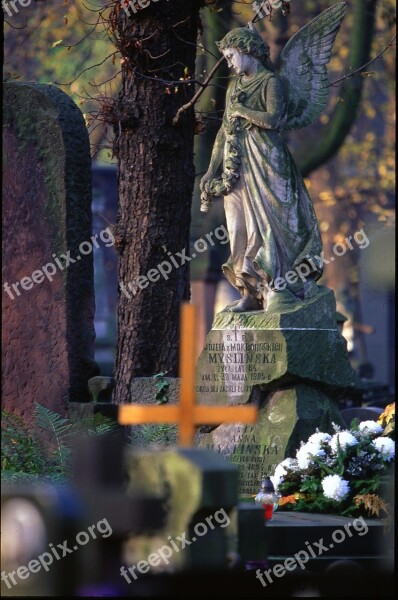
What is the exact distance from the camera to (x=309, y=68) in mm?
11898

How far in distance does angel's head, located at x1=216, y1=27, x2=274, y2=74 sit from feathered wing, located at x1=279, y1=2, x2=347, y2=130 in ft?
1.26

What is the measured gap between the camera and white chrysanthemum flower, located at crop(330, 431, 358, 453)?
998 centimetres

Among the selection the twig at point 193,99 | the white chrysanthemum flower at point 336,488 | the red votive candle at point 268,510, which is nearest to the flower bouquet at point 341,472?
the white chrysanthemum flower at point 336,488

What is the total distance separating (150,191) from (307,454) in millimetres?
4211

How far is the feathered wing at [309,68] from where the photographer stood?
11773mm

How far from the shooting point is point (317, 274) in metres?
11.3

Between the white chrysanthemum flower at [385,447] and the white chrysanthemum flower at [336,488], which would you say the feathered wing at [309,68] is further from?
the white chrysanthemum flower at [336,488]

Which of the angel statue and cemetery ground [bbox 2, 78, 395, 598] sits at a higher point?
the angel statue

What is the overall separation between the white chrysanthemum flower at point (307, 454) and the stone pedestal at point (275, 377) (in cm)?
70

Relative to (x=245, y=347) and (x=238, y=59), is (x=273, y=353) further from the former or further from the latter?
(x=238, y=59)

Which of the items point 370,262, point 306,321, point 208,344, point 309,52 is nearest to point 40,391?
point 208,344

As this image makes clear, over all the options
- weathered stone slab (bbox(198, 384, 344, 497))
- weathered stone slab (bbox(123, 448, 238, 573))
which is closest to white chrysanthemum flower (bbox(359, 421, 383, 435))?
weathered stone slab (bbox(198, 384, 344, 497))

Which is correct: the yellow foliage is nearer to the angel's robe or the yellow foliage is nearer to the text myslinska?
the text myslinska

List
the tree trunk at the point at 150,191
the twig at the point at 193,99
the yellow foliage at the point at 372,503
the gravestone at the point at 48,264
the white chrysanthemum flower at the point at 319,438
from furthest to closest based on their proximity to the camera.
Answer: the tree trunk at the point at 150,191 → the twig at the point at 193,99 → the gravestone at the point at 48,264 → the white chrysanthemum flower at the point at 319,438 → the yellow foliage at the point at 372,503
